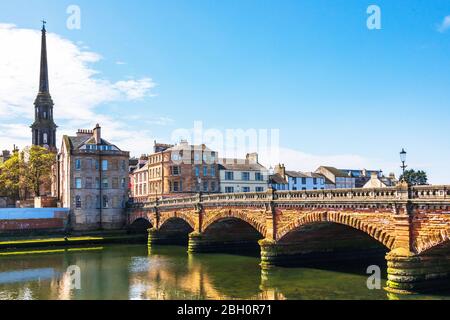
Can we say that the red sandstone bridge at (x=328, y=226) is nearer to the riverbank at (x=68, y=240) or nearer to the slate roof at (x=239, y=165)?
the riverbank at (x=68, y=240)

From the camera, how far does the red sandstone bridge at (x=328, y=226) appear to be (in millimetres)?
28094

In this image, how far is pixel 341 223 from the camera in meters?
34.6

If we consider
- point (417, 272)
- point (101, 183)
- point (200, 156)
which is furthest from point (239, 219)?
point (200, 156)

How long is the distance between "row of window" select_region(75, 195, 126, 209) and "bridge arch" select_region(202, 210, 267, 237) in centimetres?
2803

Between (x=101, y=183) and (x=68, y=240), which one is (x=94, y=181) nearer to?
(x=101, y=183)

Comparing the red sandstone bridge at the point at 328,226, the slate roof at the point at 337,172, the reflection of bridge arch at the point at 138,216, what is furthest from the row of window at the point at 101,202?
the slate roof at the point at 337,172

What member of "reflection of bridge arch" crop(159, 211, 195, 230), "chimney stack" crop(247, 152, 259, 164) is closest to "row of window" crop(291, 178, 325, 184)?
"chimney stack" crop(247, 152, 259, 164)
